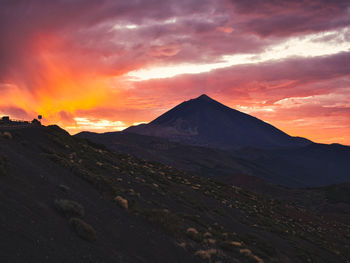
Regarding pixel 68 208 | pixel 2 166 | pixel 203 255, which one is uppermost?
pixel 2 166

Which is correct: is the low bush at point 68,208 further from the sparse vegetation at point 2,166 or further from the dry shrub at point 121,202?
the dry shrub at point 121,202

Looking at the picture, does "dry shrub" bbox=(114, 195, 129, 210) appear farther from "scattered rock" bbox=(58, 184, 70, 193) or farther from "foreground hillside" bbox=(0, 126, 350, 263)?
"scattered rock" bbox=(58, 184, 70, 193)

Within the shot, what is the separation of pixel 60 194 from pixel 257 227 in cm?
2214

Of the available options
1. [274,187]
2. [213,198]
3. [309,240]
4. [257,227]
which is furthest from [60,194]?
[274,187]

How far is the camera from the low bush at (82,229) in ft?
41.7

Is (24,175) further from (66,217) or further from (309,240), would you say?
(309,240)

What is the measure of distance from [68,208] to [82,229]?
1.74 meters

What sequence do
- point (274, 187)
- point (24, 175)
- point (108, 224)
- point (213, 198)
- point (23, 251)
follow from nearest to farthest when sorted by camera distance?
point (23, 251)
point (108, 224)
point (24, 175)
point (213, 198)
point (274, 187)

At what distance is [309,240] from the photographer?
112ft

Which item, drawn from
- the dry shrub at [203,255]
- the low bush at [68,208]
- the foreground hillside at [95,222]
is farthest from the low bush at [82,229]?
the dry shrub at [203,255]

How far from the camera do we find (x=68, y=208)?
1426 centimetres

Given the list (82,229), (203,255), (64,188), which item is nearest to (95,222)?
(82,229)

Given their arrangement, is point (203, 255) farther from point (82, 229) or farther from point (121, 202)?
point (82, 229)

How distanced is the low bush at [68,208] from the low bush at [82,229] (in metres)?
0.76
